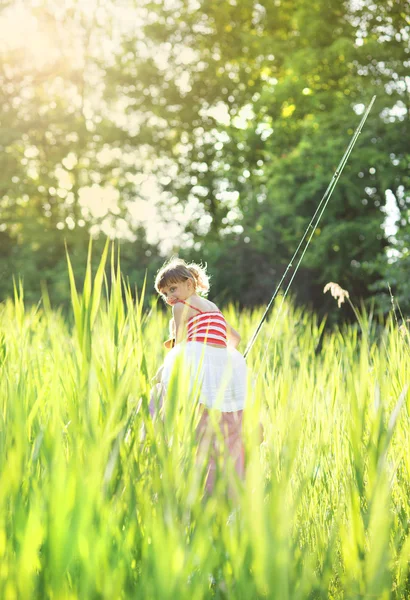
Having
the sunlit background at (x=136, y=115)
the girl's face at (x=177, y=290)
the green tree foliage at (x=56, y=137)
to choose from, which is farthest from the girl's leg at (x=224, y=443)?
the green tree foliage at (x=56, y=137)

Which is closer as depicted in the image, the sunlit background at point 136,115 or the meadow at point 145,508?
the meadow at point 145,508

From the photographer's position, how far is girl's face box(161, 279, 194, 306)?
133 inches

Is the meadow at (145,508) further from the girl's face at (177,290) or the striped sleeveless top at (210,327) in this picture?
the girl's face at (177,290)

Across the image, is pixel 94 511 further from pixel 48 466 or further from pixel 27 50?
pixel 27 50

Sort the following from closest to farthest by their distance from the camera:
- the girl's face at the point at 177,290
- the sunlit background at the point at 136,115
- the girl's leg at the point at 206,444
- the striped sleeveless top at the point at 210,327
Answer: the girl's leg at the point at 206,444 → the striped sleeveless top at the point at 210,327 → the girl's face at the point at 177,290 → the sunlit background at the point at 136,115

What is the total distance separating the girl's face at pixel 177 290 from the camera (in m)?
3.37

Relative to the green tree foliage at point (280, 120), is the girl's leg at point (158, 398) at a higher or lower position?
lower

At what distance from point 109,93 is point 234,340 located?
59.7 feet

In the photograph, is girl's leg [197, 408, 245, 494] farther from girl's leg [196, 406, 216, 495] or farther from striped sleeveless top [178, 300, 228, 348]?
striped sleeveless top [178, 300, 228, 348]

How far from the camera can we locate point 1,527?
1.26 metres

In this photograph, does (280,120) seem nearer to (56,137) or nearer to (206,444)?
(56,137)

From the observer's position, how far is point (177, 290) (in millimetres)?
3371

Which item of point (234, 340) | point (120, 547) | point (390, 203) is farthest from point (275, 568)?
point (390, 203)

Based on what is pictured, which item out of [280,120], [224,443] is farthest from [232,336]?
[280,120]
